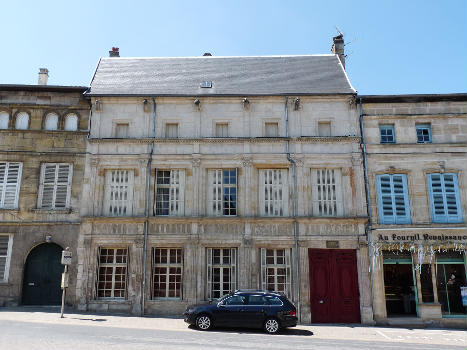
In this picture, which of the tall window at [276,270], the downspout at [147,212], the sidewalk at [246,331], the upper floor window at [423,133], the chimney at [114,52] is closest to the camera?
the sidewalk at [246,331]

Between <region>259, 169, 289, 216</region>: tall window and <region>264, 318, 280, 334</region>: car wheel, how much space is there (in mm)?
5149

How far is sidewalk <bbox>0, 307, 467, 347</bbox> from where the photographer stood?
12766 millimetres

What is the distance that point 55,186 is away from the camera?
1716 cm

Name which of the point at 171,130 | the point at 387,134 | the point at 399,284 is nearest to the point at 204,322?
the point at 399,284

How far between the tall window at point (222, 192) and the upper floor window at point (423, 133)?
795 centimetres

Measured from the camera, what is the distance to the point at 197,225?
1662 cm

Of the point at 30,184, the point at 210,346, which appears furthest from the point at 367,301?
the point at 30,184

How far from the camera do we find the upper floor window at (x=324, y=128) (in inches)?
697

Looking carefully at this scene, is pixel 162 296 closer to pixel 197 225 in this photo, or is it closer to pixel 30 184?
pixel 197 225

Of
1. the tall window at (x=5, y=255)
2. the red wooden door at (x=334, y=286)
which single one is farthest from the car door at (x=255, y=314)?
the tall window at (x=5, y=255)

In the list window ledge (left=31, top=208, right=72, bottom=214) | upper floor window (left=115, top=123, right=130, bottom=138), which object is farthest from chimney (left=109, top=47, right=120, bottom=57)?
window ledge (left=31, top=208, right=72, bottom=214)

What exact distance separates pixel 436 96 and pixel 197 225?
1143 centimetres

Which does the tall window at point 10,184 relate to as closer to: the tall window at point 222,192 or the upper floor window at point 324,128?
the tall window at point 222,192

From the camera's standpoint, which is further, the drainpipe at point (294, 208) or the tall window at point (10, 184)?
the tall window at point (10, 184)
